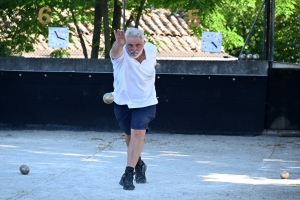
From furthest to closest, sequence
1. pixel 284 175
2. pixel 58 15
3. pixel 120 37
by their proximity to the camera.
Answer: pixel 58 15
pixel 284 175
pixel 120 37

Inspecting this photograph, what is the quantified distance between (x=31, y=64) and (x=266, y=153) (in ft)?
15.7

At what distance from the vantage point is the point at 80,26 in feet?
47.3

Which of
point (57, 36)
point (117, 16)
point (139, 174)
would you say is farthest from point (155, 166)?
point (117, 16)

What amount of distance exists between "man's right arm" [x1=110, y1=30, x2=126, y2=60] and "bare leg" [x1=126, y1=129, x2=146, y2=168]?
827 millimetres

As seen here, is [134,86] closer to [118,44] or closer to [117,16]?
[118,44]

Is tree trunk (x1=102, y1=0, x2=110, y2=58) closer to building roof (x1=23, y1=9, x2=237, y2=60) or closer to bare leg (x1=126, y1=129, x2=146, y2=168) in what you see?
building roof (x1=23, y1=9, x2=237, y2=60)

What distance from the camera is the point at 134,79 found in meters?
8.09

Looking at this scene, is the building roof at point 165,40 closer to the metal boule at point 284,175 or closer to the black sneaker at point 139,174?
the metal boule at point 284,175

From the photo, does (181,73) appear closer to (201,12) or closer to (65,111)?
(201,12)

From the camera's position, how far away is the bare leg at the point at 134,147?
802cm

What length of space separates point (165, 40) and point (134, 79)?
9.53m

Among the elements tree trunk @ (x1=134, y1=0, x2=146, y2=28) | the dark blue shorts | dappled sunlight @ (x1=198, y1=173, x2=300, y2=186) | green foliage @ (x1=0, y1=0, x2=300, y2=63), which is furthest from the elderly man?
tree trunk @ (x1=134, y1=0, x2=146, y2=28)

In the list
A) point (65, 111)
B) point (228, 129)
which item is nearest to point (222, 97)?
point (228, 129)

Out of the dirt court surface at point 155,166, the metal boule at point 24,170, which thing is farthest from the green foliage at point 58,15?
the metal boule at point 24,170
